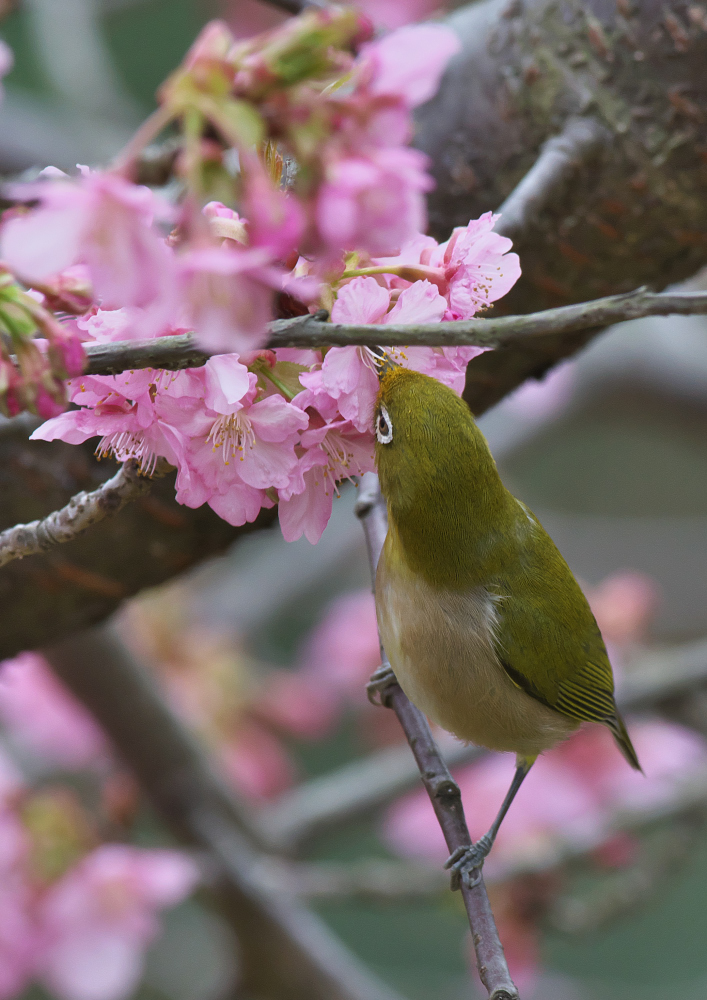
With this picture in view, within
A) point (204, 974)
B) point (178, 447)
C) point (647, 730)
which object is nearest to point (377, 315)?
point (178, 447)

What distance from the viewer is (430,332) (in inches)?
15.7

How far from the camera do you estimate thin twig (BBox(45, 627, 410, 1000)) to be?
1.60 m

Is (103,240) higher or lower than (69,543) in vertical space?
higher

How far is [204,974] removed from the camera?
110 inches

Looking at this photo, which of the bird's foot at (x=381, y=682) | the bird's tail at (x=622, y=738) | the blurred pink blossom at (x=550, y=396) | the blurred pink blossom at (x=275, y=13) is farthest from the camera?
the blurred pink blossom at (x=275, y=13)

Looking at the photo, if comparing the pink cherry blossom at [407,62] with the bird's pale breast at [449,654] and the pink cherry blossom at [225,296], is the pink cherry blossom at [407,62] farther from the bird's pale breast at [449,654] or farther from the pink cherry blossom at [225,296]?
the bird's pale breast at [449,654]

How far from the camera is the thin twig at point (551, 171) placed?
833 mm

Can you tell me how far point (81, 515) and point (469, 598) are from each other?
37cm

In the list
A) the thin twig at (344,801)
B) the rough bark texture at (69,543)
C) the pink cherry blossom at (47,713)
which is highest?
the rough bark texture at (69,543)

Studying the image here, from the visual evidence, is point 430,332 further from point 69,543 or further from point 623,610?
point 623,610

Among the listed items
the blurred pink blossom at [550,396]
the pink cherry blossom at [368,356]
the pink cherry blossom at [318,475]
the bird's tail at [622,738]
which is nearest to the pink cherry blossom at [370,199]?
the pink cherry blossom at [368,356]

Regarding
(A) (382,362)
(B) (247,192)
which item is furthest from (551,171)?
(B) (247,192)

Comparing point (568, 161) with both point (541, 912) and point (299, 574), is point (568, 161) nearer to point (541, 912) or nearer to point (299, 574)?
point (541, 912)

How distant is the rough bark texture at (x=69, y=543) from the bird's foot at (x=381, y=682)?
8.0 inches
